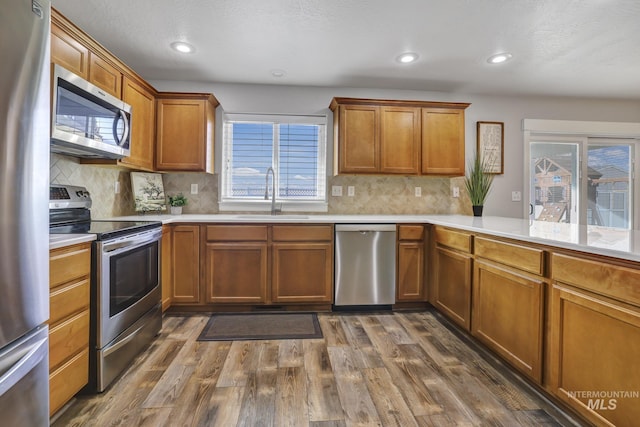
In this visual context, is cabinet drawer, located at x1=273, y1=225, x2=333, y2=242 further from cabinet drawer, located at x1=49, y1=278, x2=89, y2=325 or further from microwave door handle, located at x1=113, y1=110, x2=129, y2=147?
cabinet drawer, located at x1=49, y1=278, x2=89, y2=325

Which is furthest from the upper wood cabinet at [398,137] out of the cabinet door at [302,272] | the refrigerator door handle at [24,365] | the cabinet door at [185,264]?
the refrigerator door handle at [24,365]

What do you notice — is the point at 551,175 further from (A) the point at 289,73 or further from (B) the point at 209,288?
(B) the point at 209,288

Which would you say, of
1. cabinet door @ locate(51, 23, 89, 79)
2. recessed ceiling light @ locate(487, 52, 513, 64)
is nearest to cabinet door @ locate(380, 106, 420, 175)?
recessed ceiling light @ locate(487, 52, 513, 64)

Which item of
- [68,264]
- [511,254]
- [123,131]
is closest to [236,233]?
[123,131]

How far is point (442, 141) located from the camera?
3.26 meters

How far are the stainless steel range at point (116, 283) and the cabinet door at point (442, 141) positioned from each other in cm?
263

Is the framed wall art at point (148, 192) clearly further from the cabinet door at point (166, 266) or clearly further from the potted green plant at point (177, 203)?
the cabinet door at point (166, 266)

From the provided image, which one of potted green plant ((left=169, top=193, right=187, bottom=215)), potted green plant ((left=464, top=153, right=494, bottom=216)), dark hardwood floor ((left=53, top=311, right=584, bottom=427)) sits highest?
potted green plant ((left=464, top=153, right=494, bottom=216))

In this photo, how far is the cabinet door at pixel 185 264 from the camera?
2.76 metres

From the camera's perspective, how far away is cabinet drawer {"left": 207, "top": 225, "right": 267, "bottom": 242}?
2.78m

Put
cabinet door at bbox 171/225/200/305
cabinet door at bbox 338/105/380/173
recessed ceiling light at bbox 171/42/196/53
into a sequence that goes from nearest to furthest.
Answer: recessed ceiling light at bbox 171/42/196/53 → cabinet door at bbox 171/225/200/305 → cabinet door at bbox 338/105/380/173

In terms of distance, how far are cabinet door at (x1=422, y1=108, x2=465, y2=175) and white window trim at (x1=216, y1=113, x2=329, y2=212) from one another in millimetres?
1067

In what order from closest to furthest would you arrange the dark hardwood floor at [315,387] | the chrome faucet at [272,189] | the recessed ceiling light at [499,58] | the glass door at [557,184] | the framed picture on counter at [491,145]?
the dark hardwood floor at [315,387] < the recessed ceiling light at [499,58] < the chrome faucet at [272,189] < the framed picture on counter at [491,145] < the glass door at [557,184]

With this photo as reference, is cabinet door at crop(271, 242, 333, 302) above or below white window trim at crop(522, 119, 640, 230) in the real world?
below
